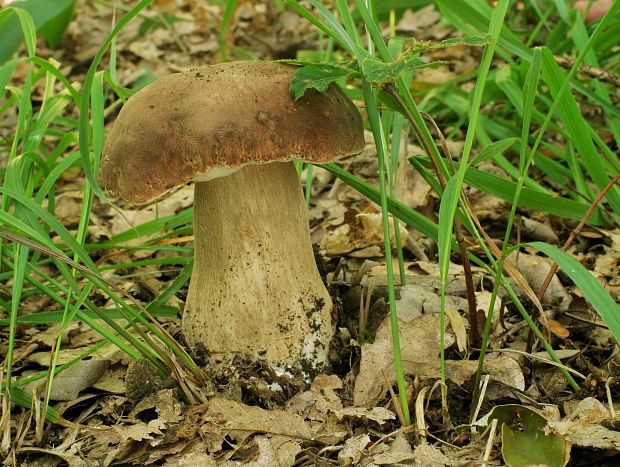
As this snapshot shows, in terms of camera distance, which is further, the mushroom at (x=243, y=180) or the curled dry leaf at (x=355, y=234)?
the curled dry leaf at (x=355, y=234)

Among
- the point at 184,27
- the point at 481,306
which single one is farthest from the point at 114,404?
the point at 184,27

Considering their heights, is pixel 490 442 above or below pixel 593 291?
below

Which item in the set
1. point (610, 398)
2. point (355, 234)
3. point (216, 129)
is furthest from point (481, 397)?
point (355, 234)

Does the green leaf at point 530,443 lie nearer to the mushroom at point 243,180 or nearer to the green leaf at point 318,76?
A: the mushroom at point 243,180

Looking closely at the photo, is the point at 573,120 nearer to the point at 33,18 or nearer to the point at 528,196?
the point at 528,196

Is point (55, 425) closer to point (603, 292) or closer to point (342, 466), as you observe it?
point (342, 466)

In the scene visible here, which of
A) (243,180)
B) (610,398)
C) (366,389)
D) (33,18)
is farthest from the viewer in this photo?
(33,18)

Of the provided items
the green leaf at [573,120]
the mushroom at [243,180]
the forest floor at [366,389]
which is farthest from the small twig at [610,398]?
the mushroom at [243,180]
